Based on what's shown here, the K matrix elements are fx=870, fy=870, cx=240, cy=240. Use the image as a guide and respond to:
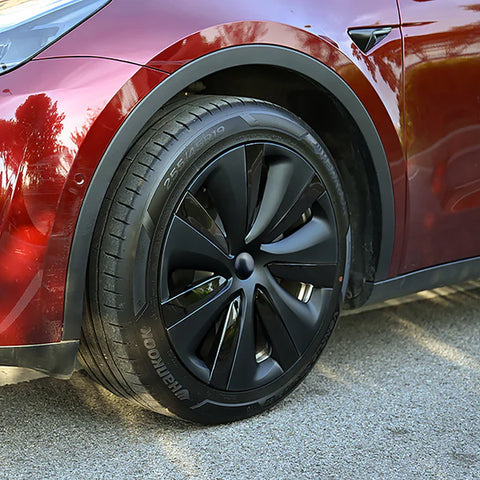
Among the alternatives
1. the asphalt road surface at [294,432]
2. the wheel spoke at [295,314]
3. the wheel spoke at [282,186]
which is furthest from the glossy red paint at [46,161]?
the wheel spoke at [295,314]

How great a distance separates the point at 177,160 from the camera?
210 cm

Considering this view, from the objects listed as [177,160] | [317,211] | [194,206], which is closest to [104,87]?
[177,160]

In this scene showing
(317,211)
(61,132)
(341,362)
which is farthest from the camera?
(341,362)

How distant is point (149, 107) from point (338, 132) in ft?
2.42

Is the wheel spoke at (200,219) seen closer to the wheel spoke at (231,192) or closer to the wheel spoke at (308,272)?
the wheel spoke at (231,192)

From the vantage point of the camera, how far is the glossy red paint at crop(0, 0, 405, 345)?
1931mm

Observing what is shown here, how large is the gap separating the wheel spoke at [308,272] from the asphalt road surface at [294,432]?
0.36 m

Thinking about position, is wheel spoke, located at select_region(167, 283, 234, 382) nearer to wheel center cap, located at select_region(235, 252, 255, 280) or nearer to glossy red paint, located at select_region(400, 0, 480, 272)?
wheel center cap, located at select_region(235, 252, 255, 280)

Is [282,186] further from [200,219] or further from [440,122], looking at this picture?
[440,122]

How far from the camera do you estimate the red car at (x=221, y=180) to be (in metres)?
1.97

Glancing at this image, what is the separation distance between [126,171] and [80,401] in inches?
31.0

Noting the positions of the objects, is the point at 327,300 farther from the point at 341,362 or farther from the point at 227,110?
the point at 227,110

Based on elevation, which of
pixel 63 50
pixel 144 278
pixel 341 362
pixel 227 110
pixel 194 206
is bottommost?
pixel 341 362

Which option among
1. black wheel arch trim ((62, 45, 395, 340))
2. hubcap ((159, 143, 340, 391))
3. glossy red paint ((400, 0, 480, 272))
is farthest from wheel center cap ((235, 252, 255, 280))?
glossy red paint ((400, 0, 480, 272))
